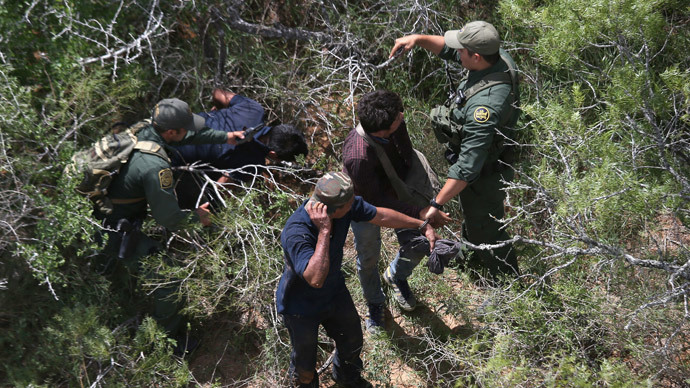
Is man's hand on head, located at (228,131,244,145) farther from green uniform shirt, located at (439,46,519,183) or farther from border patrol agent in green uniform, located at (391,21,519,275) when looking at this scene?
green uniform shirt, located at (439,46,519,183)

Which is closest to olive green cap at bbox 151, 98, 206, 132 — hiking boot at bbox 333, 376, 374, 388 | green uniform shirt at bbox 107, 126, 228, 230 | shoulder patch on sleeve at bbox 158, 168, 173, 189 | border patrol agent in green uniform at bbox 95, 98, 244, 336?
border patrol agent in green uniform at bbox 95, 98, 244, 336

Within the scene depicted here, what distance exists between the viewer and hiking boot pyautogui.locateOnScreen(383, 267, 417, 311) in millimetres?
4152

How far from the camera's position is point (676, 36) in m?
4.26

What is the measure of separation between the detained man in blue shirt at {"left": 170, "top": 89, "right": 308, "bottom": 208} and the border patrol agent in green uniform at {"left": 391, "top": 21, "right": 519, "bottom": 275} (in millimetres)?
1046

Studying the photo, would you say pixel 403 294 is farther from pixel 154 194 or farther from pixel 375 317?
pixel 154 194

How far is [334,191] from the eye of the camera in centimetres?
298

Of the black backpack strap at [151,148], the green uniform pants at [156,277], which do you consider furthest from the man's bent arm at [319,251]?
the green uniform pants at [156,277]

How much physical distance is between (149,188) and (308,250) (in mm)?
1309

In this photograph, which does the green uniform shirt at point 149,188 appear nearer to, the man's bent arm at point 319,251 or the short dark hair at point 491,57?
the man's bent arm at point 319,251

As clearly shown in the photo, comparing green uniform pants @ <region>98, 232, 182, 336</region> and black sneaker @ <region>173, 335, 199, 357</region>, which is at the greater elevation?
green uniform pants @ <region>98, 232, 182, 336</region>

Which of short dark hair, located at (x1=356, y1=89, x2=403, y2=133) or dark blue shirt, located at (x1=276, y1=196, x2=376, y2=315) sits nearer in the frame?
dark blue shirt, located at (x1=276, y1=196, x2=376, y2=315)

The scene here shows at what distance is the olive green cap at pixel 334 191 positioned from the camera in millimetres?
2980

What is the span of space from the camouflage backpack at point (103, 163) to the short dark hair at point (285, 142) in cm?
84

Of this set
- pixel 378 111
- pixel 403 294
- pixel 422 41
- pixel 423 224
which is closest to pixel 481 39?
pixel 422 41
